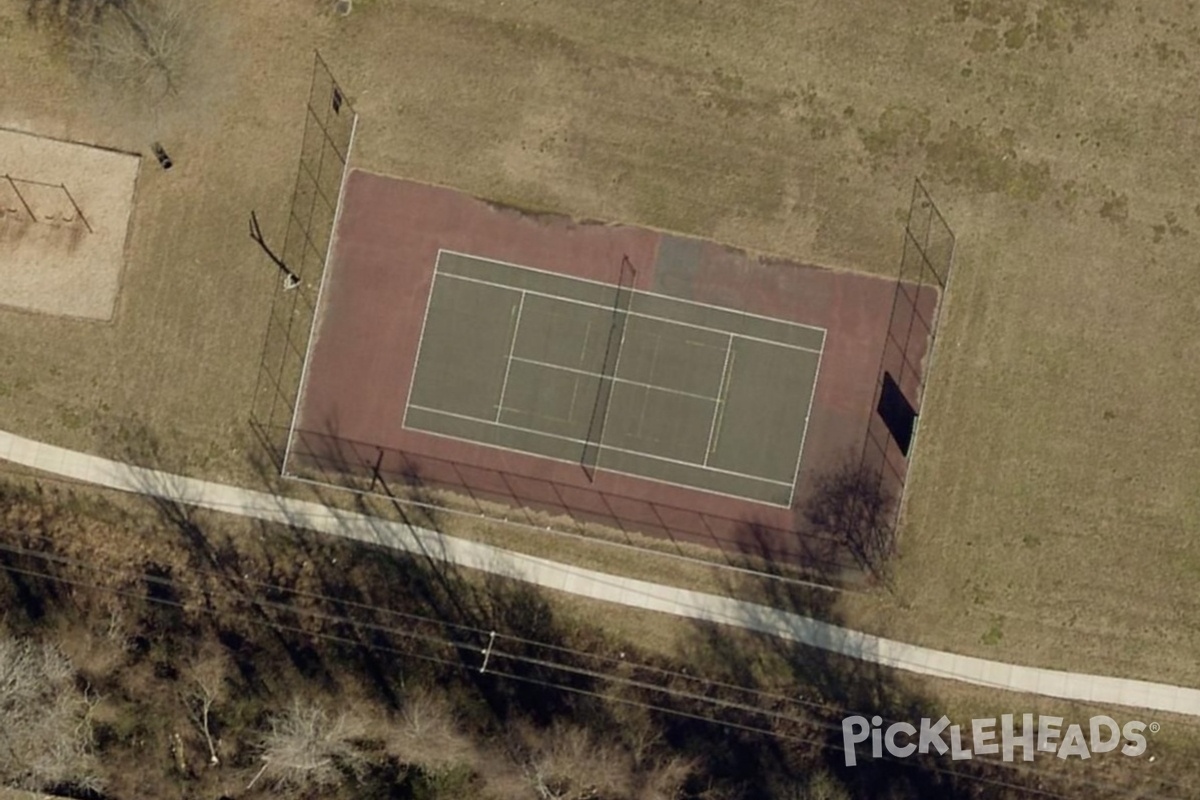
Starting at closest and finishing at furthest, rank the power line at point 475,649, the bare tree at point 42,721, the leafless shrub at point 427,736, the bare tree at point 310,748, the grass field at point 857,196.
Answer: the bare tree at point 42,721, the bare tree at point 310,748, the leafless shrub at point 427,736, the power line at point 475,649, the grass field at point 857,196

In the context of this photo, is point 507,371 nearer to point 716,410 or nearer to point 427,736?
point 716,410

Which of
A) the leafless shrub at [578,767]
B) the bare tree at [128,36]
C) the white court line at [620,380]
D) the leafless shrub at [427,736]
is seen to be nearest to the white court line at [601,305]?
the white court line at [620,380]

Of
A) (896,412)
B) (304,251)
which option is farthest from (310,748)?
(896,412)

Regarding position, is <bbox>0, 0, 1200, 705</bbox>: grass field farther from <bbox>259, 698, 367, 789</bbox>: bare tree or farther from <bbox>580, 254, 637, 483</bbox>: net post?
<bbox>259, 698, 367, 789</bbox>: bare tree

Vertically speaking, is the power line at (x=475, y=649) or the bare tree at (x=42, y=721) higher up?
the power line at (x=475, y=649)

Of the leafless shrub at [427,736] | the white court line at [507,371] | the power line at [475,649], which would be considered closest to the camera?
the leafless shrub at [427,736]

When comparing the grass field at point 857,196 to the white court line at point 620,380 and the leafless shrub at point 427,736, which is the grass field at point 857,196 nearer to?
the white court line at point 620,380

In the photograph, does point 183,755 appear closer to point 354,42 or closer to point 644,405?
point 644,405

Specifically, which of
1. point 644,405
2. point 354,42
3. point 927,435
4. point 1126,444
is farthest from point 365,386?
point 1126,444
